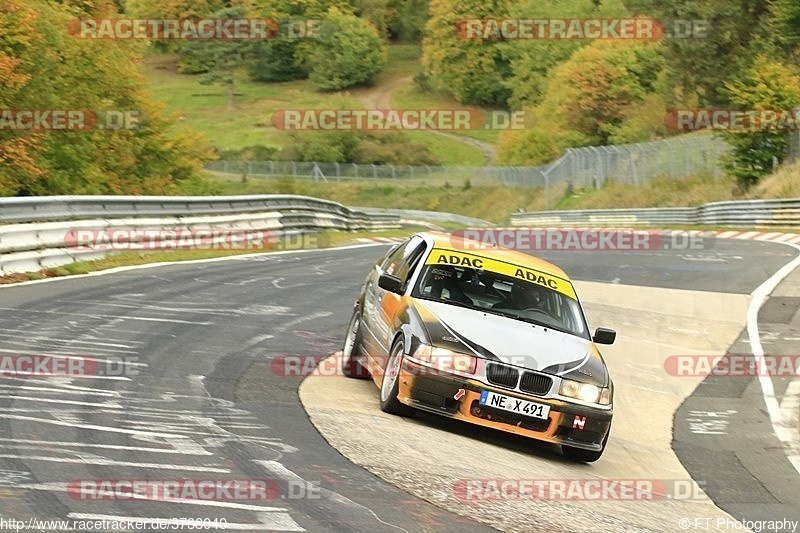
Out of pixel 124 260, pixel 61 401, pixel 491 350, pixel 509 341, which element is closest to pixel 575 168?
pixel 124 260

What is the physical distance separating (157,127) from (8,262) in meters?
30.0

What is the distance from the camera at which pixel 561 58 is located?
111 metres

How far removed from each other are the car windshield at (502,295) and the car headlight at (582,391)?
986mm

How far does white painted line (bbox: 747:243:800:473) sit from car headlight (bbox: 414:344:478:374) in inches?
121

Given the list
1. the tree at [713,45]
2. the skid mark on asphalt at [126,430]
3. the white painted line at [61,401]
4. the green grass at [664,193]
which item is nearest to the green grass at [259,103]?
the tree at [713,45]

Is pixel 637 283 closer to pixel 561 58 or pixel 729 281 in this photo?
pixel 729 281

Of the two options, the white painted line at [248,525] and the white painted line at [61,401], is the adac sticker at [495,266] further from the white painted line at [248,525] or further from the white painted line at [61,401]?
the white painted line at [248,525]

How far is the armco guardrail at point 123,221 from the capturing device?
16484mm

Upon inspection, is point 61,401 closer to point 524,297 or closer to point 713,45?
point 524,297

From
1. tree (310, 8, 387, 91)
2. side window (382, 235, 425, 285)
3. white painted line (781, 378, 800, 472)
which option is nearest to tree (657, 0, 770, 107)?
white painted line (781, 378, 800, 472)

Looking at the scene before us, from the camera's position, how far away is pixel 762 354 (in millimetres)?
14828

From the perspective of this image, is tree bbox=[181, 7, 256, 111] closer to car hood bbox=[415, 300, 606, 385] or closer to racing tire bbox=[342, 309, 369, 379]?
racing tire bbox=[342, 309, 369, 379]

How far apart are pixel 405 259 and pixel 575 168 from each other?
2266 inches

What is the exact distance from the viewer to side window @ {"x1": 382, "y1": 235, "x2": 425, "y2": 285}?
10948mm
